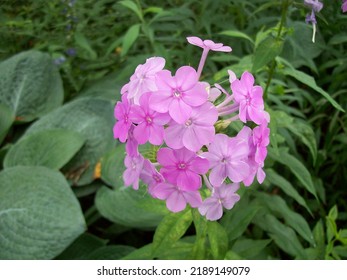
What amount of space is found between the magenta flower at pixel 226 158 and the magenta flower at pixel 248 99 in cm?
6

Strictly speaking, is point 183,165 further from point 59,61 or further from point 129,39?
point 59,61

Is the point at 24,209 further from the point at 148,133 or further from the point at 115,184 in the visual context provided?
the point at 148,133

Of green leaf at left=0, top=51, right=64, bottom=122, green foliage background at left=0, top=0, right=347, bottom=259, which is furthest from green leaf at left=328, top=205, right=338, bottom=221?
green leaf at left=0, top=51, right=64, bottom=122

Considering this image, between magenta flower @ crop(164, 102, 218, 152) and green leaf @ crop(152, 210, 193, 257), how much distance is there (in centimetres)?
39

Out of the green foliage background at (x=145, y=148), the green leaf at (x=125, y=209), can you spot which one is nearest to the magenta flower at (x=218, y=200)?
the green foliage background at (x=145, y=148)

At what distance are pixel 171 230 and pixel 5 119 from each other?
157 cm

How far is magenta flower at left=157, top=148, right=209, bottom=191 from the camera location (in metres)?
1.20

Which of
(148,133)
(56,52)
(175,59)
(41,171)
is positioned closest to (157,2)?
(175,59)

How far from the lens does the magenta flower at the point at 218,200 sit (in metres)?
1.29

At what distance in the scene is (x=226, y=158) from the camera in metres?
1.21

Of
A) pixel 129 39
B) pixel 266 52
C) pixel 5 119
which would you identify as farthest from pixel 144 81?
pixel 5 119

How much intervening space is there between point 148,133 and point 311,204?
1.56 m
